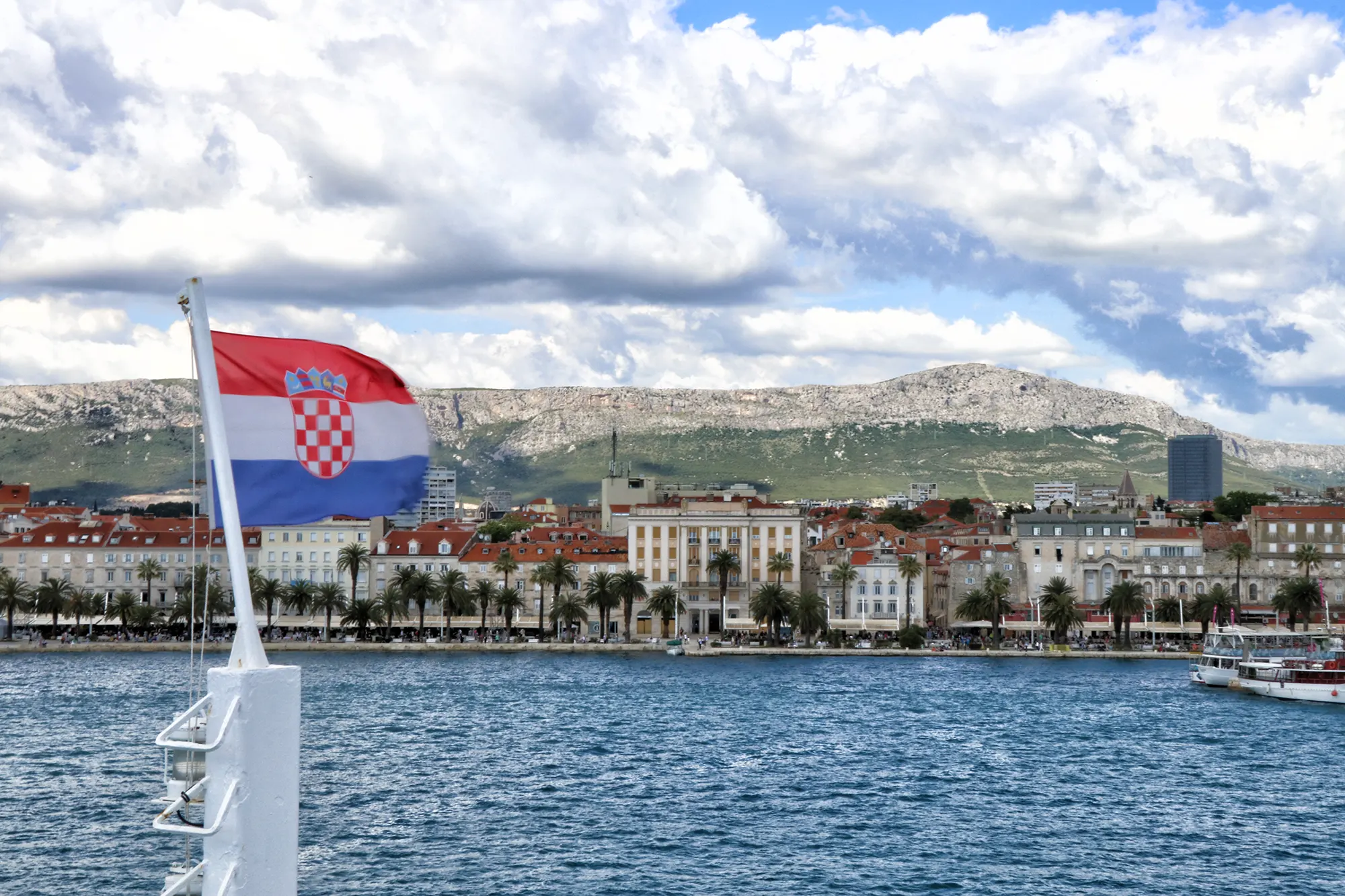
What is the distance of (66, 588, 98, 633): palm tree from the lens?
128m

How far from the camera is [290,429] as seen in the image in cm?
1147

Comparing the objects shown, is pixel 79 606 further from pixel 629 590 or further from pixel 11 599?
pixel 629 590

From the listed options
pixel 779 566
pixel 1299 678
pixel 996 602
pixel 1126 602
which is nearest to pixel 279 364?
pixel 1299 678

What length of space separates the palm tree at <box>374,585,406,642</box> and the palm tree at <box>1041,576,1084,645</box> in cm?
5395

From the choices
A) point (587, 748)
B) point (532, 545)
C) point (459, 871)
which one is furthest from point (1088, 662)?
point (459, 871)

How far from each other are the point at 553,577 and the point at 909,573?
3096 cm

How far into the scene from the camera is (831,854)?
1549 inches

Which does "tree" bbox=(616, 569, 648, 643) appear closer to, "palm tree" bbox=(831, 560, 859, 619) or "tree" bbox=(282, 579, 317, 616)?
"palm tree" bbox=(831, 560, 859, 619)

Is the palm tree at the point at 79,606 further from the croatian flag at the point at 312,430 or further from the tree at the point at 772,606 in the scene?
the croatian flag at the point at 312,430

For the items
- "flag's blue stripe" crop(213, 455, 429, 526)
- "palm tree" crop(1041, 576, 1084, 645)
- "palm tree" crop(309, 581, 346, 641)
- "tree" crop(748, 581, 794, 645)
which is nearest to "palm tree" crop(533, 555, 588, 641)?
"tree" crop(748, 581, 794, 645)

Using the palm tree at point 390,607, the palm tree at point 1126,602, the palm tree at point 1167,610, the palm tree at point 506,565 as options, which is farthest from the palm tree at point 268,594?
the palm tree at point 1167,610

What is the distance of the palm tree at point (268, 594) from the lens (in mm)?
124500

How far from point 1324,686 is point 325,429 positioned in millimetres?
91043

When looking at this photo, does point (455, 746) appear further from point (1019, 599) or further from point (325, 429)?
point (1019, 599)
